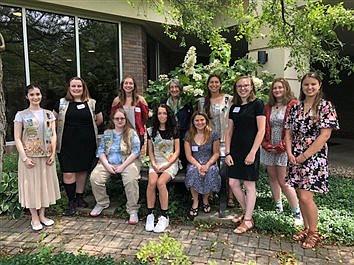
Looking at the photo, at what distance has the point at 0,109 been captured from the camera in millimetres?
2488

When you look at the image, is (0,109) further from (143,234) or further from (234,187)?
(234,187)

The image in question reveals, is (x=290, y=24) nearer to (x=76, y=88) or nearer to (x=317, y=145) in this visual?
(x=317, y=145)

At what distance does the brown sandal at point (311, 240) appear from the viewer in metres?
3.34

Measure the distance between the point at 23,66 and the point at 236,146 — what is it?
469 centimetres

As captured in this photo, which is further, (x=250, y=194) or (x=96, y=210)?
(x=96, y=210)

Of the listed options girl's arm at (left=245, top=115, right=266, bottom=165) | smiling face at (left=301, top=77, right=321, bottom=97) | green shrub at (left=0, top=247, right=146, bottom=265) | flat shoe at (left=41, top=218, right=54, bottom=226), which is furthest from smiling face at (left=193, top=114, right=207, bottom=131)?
flat shoe at (left=41, top=218, right=54, bottom=226)

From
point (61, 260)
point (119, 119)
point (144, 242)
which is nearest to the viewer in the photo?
point (61, 260)

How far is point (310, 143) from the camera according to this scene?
3.25 m

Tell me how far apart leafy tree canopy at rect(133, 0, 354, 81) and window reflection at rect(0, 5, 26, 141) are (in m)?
3.10

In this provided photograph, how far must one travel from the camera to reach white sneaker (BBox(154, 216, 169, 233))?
146 inches

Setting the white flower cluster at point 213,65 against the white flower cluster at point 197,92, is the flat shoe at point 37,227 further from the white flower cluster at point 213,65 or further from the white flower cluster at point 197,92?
the white flower cluster at point 213,65

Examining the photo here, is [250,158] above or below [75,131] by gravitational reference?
below

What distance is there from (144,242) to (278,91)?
2.08 m

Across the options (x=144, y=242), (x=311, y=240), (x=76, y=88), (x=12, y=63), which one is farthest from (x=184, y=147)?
(x=12, y=63)
